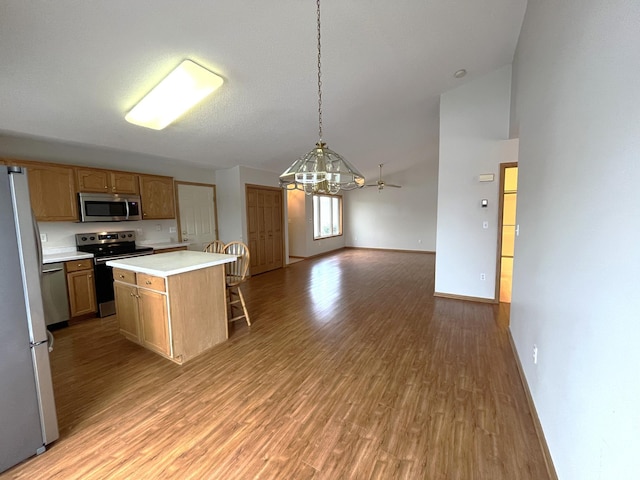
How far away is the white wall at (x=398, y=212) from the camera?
8680 millimetres

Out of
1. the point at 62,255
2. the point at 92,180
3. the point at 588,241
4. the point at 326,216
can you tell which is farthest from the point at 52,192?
the point at 326,216

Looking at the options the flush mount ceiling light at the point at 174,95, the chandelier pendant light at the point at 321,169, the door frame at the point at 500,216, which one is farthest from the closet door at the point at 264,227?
the door frame at the point at 500,216

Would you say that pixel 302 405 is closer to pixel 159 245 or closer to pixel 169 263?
pixel 169 263

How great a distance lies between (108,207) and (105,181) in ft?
1.23

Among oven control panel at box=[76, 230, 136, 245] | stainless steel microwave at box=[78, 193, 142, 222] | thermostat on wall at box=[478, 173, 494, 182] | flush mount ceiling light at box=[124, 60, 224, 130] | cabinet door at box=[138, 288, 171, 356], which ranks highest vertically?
flush mount ceiling light at box=[124, 60, 224, 130]

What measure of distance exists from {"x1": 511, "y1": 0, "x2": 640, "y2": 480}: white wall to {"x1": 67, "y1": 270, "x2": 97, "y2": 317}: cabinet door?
4784 mm

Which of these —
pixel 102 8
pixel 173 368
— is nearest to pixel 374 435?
pixel 173 368

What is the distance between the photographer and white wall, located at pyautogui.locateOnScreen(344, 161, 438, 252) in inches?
342

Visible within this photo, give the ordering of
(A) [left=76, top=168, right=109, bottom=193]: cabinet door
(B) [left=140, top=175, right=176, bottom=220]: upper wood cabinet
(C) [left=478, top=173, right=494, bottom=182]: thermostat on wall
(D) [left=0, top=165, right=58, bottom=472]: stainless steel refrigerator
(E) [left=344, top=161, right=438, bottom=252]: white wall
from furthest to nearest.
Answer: (E) [left=344, top=161, right=438, bottom=252]: white wall
(B) [left=140, top=175, right=176, bottom=220]: upper wood cabinet
(C) [left=478, top=173, right=494, bottom=182]: thermostat on wall
(A) [left=76, top=168, right=109, bottom=193]: cabinet door
(D) [left=0, top=165, right=58, bottom=472]: stainless steel refrigerator

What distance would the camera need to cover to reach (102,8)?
193 cm

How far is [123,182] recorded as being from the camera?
4125mm

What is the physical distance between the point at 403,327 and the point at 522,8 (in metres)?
3.52

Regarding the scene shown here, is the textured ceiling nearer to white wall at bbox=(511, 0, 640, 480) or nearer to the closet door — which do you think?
white wall at bbox=(511, 0, 640, 480)

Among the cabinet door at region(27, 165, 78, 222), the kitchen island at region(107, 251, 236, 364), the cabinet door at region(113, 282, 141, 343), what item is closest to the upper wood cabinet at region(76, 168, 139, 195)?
the cabinet door at region(27, 165, 78, 222)
